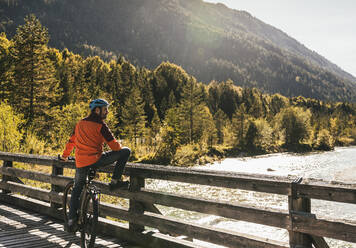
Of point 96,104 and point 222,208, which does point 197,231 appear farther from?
point 96,104

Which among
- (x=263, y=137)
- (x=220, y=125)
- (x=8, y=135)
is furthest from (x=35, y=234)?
(x=220, y=125)

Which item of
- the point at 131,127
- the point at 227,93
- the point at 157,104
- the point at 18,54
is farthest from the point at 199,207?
the point at 227,93

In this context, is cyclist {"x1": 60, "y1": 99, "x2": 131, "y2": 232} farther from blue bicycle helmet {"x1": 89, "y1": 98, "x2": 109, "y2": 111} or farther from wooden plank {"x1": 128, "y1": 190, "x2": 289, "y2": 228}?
wooden plank {"x1": 128, "y1": 190, "x2": 289, "y2": 228}

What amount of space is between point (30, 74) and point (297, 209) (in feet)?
Answer: 123

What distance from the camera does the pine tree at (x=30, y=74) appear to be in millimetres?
34750

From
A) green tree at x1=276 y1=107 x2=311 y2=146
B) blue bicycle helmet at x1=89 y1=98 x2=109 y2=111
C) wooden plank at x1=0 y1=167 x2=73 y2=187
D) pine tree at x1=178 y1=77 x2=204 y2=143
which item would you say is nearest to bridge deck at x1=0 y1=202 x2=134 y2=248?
wooden plank at x1=0 y1=167 x2=73 y2=187

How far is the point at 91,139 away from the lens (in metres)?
5.08

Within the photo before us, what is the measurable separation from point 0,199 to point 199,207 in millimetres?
7460

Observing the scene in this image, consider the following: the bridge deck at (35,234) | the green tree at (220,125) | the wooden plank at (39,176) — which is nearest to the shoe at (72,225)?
the bridge deck at (35,234)

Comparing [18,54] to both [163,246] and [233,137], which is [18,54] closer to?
[163,246]

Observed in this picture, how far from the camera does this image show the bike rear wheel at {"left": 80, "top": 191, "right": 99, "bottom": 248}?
4934 millimetres

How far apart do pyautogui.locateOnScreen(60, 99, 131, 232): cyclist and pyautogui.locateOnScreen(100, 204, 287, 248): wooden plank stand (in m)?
0.76

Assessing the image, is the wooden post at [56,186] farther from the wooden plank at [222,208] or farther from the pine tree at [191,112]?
the pine tree at [191,112]

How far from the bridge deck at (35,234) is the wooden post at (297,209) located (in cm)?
296
